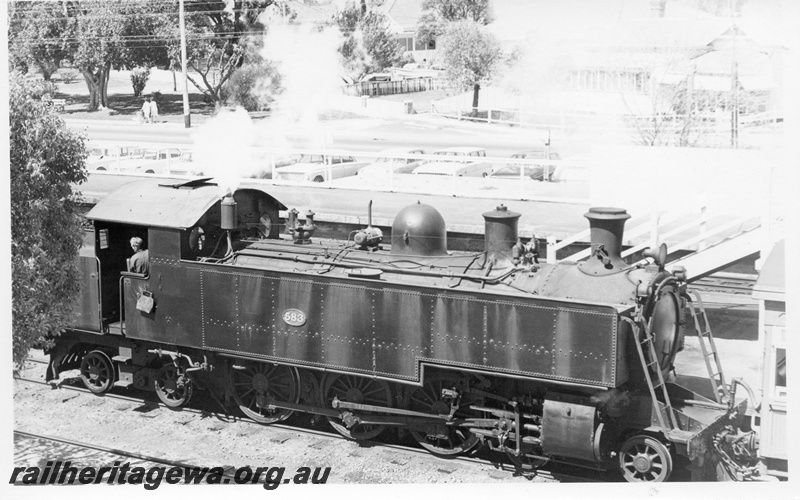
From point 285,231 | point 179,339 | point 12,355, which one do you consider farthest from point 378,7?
point 12,355

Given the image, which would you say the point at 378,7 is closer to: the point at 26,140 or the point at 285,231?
the point at 285,231

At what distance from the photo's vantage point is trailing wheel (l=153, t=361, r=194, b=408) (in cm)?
1044

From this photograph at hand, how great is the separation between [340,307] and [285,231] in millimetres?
2074

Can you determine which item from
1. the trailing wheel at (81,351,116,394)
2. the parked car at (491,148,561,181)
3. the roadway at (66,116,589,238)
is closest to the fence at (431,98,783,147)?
the parked car at (491,148,561,181)

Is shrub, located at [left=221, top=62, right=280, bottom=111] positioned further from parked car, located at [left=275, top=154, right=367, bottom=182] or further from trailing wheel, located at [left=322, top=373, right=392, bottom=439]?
trailing wheel, located at [left=322, top=373, right=392, bottom=439]

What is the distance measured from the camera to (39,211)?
8375 mm

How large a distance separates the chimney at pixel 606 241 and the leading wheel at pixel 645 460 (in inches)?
62.6

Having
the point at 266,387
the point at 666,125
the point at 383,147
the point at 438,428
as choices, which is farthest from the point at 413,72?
the point at 438,428

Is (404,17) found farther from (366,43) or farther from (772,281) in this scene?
(772,281)

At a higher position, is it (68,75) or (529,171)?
(68,75)

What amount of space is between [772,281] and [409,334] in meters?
3.49

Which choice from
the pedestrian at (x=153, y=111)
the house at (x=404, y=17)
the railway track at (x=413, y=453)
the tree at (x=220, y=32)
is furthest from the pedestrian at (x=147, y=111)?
the railway track at (x=413, y=453)

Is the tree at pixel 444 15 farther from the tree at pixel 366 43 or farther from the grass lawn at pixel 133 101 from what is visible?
the grass lawn at pixel 133 101

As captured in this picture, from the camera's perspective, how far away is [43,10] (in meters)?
17.0
